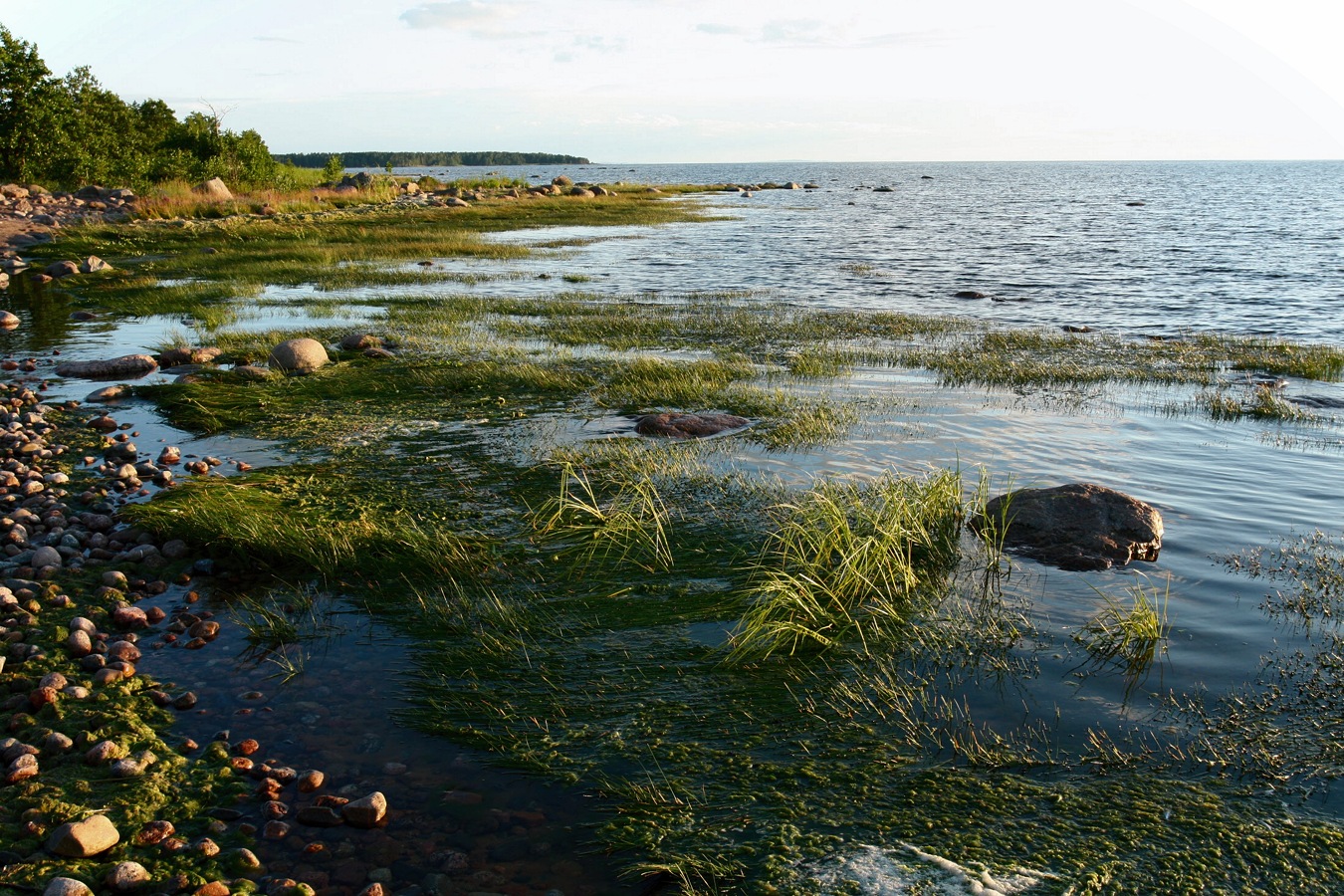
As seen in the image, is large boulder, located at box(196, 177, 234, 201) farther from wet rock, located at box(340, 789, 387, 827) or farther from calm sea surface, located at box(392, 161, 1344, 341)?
wet rock, located at box(340, 789, 387, 827)

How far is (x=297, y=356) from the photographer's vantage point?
15.1m

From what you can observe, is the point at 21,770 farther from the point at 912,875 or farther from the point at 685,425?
the point at 685,425

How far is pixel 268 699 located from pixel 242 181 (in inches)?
2165

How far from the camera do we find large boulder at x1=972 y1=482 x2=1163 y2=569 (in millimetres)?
8195

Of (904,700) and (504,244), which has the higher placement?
(504,244)

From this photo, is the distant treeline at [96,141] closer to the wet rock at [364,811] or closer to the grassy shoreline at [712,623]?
the grassy shoreline at [712,623]

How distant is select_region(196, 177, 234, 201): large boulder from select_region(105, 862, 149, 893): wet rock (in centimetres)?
4750

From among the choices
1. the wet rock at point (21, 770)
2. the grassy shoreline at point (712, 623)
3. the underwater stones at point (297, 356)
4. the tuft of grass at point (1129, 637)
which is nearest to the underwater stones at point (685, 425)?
the grassy shoreline at point (712, 623)

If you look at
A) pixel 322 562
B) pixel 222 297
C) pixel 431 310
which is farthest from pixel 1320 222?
pixel 322 562

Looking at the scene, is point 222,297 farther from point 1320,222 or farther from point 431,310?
point 1320,222

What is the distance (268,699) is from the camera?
579 cm

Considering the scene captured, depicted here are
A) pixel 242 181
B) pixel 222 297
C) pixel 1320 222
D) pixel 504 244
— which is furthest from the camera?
pixel 1320 222

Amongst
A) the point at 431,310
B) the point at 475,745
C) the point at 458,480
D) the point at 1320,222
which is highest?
the point at 1320,222

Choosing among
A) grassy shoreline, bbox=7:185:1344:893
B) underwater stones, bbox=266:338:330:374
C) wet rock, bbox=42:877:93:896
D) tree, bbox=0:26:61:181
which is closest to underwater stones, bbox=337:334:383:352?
underwater stones, bbox=266:338:330:374
